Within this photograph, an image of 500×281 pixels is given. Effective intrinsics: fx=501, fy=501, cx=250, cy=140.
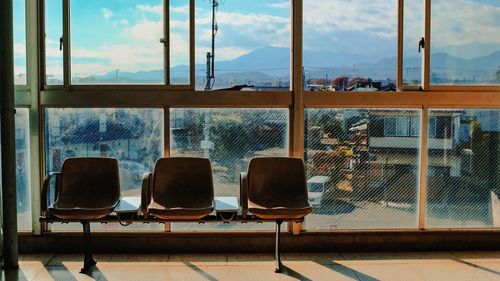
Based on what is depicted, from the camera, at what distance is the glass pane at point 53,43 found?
174 inches

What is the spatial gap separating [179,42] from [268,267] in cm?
209

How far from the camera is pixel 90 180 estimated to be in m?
4.23

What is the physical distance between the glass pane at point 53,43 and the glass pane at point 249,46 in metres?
1.24

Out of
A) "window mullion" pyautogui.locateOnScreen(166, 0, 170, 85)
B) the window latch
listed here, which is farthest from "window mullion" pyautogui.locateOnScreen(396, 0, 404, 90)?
"window mullion" pyautogui.locateOnScreen(166, 0, 170, 85)

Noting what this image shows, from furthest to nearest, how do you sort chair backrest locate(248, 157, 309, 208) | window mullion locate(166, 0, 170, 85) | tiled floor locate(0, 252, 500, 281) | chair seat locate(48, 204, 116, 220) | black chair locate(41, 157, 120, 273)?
window mullion locate(166, 0, 170, 85)
chair backrest locate(248, 157, 309, 208)
black chair locate(41, 157, 120, 273)
tiled floor locate(0, 252, 500, 281)
chair seat locate(48, 204, 116, 220)

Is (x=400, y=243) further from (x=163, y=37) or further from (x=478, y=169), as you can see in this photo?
(x=163, y=37)

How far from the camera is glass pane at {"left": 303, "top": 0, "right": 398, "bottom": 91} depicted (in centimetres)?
452

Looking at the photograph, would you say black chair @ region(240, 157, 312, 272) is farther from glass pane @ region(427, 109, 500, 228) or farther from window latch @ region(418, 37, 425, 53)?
window latch @ region(418, 37, 425, 53)

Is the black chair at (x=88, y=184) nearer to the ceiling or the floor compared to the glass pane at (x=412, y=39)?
nearer to the floor

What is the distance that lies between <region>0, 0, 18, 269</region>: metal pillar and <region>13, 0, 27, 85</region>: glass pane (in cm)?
33

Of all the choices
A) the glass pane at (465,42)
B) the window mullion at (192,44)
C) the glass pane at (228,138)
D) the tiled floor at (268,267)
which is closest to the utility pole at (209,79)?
the glass pane at (228,138)

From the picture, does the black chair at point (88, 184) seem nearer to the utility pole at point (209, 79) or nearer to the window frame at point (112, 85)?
the window frame at point (112, 85)

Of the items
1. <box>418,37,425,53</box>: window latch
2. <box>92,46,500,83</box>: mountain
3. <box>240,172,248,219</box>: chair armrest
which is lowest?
<box>240,172,248,219</box>: chair armrest

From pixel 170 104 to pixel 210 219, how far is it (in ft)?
3.60
